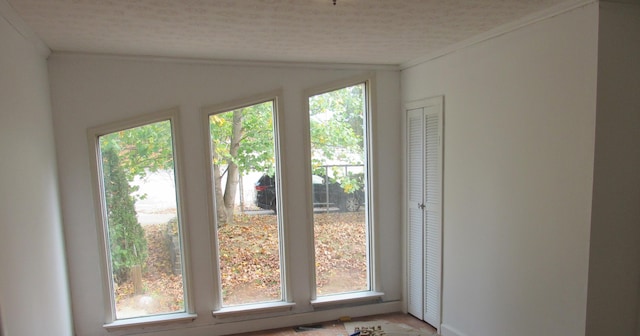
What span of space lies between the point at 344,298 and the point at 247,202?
54.2 inches

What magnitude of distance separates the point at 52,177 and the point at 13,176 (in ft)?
2.79

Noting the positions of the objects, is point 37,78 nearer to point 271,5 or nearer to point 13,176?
point 13,176

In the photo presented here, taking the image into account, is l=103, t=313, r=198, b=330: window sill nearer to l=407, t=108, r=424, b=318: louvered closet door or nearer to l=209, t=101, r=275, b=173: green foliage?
l=209, t=101, r=275, b=173: green foliage

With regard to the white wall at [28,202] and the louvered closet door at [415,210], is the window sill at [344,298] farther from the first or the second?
the white wall at [28,202]

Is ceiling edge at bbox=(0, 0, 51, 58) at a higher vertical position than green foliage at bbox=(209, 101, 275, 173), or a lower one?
higher

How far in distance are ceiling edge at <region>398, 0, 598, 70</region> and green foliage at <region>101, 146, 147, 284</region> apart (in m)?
2.85

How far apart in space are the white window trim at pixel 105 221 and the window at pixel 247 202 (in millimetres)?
276

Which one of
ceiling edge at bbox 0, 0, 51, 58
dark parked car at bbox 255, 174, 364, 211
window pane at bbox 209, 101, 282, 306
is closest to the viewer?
ceiling edge at bbox 0, 0, 51, 58

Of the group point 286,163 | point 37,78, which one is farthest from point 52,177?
point 286,163

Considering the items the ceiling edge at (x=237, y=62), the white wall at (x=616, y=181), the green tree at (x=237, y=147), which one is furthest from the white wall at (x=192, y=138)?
the white wall at (x=616, y=181)

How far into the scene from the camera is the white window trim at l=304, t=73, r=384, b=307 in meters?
3.53

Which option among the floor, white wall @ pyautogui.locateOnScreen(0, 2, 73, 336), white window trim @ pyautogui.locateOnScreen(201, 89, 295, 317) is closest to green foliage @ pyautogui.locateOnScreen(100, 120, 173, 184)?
white window trim @ pyautogui.locateOnScreen(201, 89, 295, 317)

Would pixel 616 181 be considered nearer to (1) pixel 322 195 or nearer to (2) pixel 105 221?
(1) pixel 322 195

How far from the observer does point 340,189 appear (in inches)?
147
